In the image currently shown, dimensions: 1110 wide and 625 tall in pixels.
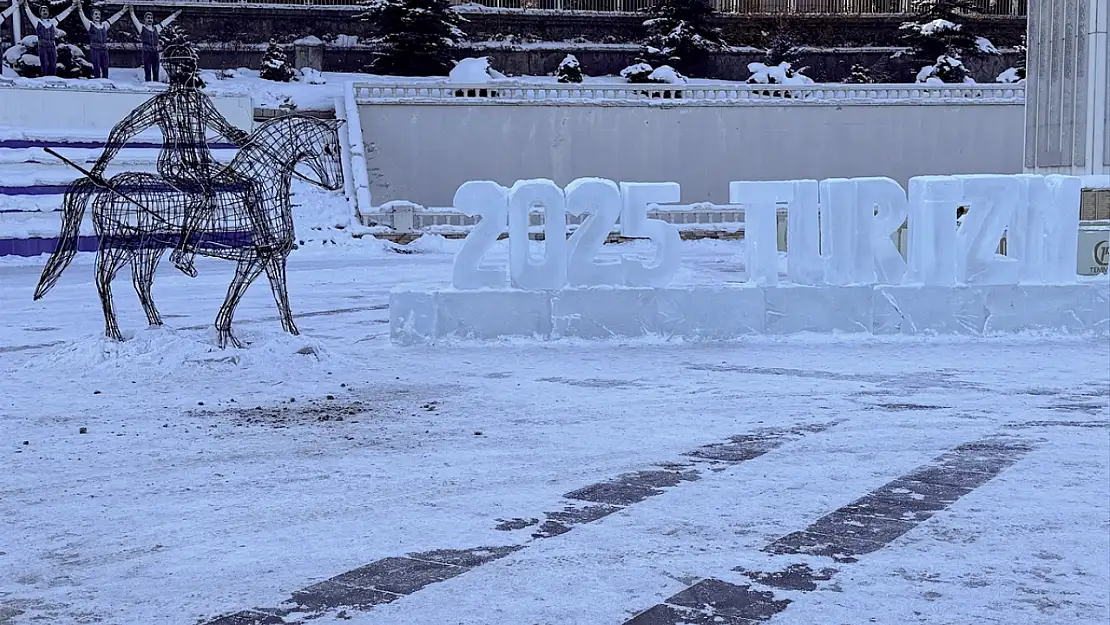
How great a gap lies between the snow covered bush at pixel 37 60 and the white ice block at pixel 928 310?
26.6m

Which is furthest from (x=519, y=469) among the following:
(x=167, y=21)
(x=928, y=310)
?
(x=167, y=21)

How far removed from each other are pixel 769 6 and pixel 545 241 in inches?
1554

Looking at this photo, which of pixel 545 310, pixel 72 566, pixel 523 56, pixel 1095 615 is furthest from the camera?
pixel 523 56

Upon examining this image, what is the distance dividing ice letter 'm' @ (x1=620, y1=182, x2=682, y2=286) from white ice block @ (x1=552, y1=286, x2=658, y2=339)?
0.16 meters

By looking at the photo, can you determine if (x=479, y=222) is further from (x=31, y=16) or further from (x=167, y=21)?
(x=167, y=21)

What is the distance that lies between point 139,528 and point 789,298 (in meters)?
7.06

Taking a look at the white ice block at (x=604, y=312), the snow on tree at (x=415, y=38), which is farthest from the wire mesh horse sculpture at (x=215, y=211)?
the snow on tree at (x=415, y=38)

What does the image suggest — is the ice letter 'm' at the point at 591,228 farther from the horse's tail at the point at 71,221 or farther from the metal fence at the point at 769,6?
the metal fence at the point at 769,6

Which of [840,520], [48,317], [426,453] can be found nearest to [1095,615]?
[840,520]

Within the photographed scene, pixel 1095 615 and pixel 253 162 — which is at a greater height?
pixel 253 162

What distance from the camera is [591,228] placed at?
11039 millimetres

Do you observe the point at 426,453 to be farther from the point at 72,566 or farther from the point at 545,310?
the point at 545,310

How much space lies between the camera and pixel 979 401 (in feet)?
27.7

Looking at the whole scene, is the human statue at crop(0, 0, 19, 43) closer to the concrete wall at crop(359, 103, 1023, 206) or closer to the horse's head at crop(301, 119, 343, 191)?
the concrete wall at crop(359, 103, 1023, 206)
